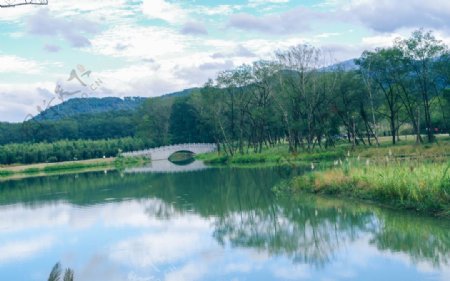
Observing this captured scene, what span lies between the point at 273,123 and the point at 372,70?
1358 centimetres

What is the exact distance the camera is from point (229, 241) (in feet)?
46.2

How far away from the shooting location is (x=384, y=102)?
4519 centimetres

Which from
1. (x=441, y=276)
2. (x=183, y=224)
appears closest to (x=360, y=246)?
(x=441, y=276)

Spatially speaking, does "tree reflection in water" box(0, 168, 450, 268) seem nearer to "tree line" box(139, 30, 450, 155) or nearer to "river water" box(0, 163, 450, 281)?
"river water" box(0, 163, 450, 281)

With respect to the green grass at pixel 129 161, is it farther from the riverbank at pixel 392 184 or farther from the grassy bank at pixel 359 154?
the riverbank at pixel 392 184

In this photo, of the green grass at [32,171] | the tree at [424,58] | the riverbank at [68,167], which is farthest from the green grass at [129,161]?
the tree at [424,58]

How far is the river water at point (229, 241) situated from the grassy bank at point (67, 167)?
40.5 m

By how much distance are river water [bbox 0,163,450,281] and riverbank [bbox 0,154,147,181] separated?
40061mm

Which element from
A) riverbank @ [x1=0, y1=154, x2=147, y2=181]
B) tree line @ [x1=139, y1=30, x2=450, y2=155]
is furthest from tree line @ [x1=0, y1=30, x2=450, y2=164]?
riverbank @ [x1=0, y1=154, x2=147, y2=181]

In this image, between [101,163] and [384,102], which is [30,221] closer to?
[384,102]

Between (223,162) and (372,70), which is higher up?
(372,70)

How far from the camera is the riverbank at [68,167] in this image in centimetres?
6191

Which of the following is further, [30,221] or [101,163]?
[101,163]

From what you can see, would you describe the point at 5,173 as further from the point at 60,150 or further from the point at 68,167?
the point at 60,150
